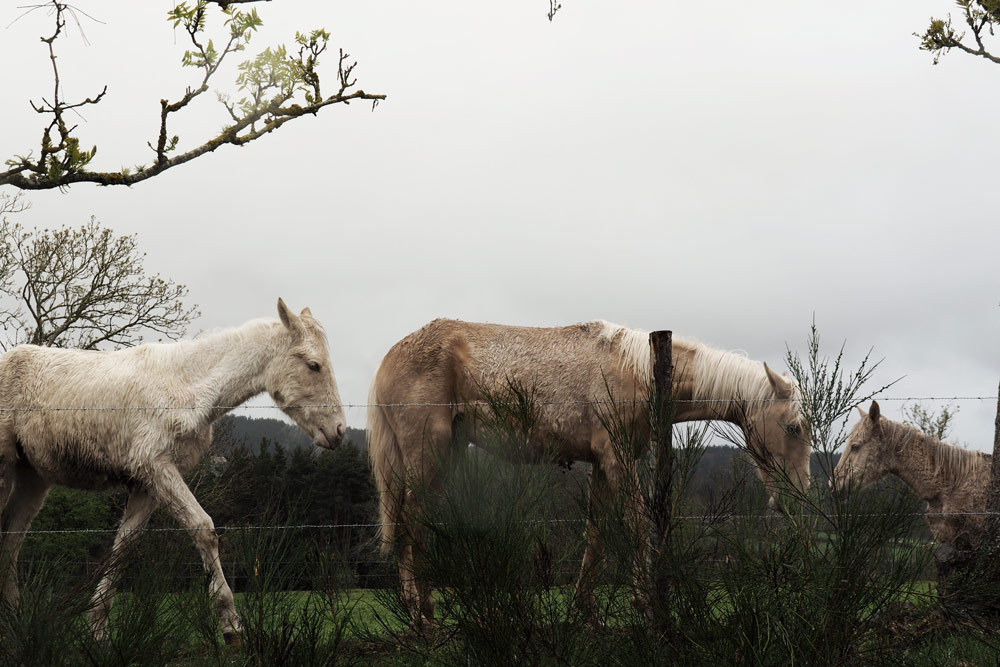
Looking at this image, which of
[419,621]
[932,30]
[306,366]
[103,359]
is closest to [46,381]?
[103,359]

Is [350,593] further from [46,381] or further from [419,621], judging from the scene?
[46,381]

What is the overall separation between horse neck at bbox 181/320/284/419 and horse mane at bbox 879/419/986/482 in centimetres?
592

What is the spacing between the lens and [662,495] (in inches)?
164

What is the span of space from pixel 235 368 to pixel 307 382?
570mm

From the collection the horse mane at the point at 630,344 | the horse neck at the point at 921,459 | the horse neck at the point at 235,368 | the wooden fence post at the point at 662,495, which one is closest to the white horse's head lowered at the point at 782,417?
Answer: the horse mane at the point at 630,344

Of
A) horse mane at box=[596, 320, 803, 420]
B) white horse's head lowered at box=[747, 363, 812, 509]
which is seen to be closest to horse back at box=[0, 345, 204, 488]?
horse mane at box=[596, 320, 803, 420]

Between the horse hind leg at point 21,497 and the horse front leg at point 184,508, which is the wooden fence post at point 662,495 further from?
the horse hind leg at point 21,497

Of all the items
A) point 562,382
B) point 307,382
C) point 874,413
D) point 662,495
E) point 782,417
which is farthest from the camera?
point 874,413

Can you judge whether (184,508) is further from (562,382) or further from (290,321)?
(562,382)

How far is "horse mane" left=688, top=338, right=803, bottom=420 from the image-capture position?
692 centimetres

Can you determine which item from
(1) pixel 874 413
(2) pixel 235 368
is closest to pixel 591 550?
(2) pixel 235 368

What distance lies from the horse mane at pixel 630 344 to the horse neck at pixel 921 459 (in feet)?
9.95

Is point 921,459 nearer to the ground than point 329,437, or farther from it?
nearer to the ground

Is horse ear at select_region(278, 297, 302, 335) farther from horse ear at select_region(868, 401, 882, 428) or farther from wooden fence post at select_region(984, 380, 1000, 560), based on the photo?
horse ear at select_region(868, 401, 882, 428)
